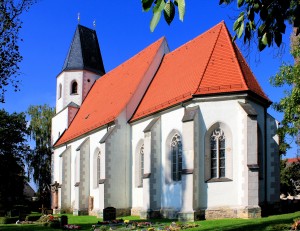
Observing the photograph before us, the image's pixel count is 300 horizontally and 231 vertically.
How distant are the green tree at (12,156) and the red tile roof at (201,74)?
23.8 meters

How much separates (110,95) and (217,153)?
1327 cm

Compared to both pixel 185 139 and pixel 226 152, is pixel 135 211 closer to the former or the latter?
pixel 185 139

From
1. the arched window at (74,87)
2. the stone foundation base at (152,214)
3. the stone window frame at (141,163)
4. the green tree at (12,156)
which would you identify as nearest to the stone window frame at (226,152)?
the stone foundation base at (152,214)

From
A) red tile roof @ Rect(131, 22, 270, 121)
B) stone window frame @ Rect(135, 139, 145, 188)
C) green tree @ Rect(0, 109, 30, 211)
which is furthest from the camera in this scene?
green tree @ Rect(0, 109, 30, 211)

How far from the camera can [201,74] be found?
2173cm

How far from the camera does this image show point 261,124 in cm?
2175

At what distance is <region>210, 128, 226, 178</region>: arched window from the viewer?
66.7ft

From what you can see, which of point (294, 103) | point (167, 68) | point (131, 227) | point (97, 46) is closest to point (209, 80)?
point (294, 103)

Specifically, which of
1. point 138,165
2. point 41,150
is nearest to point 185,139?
point 138,165

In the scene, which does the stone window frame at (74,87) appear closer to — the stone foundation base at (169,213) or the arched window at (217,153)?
the stone foundation base at (169,213)

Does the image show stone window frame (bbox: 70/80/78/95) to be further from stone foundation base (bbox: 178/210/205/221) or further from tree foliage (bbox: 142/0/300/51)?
tree foliage (bbox: 142/0/300/51)

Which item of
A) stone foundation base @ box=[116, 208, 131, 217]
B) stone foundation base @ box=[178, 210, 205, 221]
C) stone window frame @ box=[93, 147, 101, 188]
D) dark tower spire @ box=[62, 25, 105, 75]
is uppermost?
dark tower spire @ box=[62, 25, 105, 75]

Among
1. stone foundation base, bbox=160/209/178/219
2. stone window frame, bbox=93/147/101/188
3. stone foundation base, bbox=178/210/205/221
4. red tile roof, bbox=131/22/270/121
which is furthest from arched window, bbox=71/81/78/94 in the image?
stone foundation base, bbox=178/210/205/221

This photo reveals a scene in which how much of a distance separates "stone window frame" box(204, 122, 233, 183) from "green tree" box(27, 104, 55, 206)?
3313 cm
